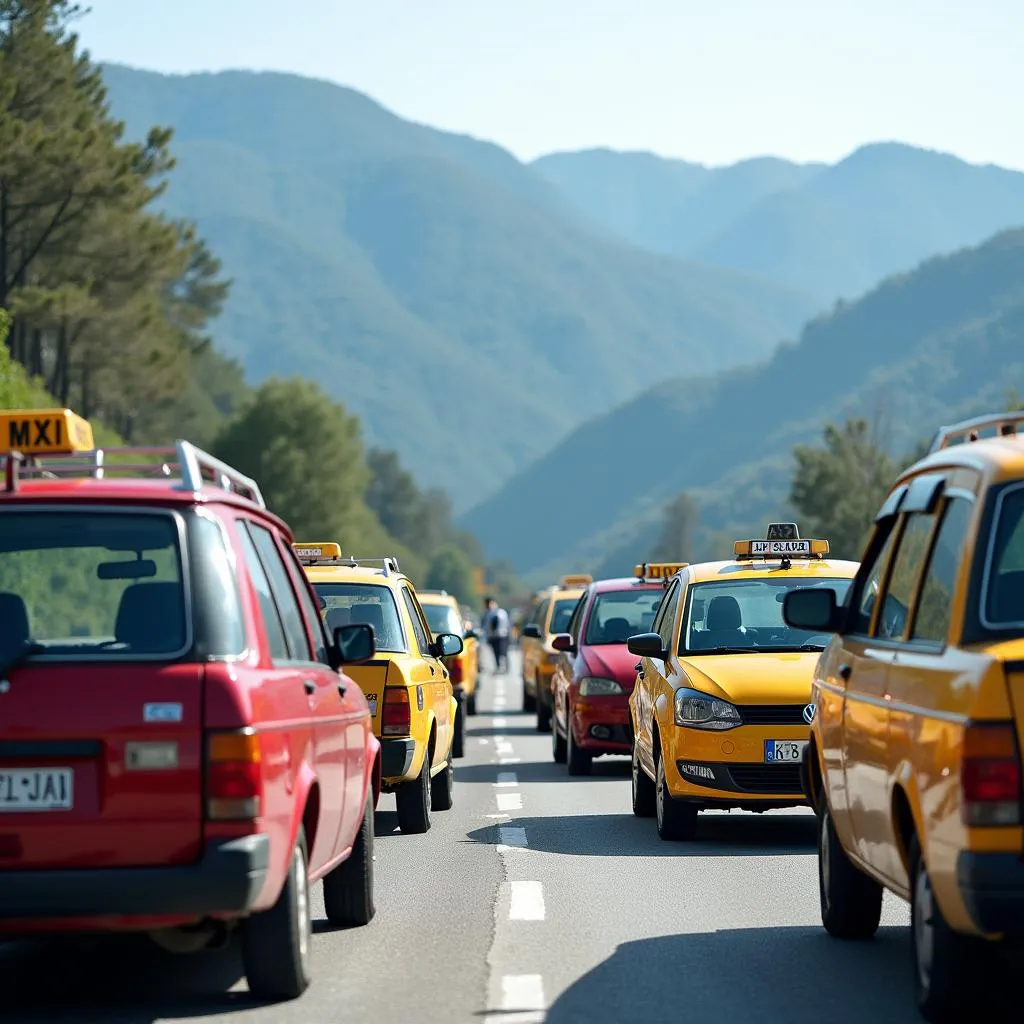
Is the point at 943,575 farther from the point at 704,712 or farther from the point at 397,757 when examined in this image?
the point at 397,757

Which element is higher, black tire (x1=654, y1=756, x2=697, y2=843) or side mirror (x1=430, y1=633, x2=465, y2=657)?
side mirror (x1=430, y1=633, x2=465, y2=657)

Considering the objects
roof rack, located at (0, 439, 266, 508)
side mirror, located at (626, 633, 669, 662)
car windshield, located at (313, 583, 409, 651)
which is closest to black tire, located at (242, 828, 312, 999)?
roof rack, located at (0, 439, 266, 508)

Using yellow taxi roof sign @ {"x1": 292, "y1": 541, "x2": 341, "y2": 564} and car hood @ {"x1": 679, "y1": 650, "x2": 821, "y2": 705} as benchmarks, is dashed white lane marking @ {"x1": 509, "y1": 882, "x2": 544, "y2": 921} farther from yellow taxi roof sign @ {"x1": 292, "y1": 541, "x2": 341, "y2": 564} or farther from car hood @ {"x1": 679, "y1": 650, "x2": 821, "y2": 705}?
yellow taxi roof sign @ {"x1": 292, "y1": 541, "x2": 341, "y2": 564}

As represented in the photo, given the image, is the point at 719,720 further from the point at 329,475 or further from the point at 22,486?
the point at 329,475

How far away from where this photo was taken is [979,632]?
618 cm

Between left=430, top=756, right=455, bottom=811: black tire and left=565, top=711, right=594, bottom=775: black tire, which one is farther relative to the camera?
left=565, top=711, right=594, bottom=775: black tire

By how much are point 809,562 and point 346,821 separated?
23.7 ft

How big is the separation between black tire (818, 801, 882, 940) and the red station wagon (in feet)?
7.71

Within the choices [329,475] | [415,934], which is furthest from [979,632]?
[329,475]

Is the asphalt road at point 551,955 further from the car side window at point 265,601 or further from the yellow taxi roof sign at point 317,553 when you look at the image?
the yellow taxi roof sign at point 317,553

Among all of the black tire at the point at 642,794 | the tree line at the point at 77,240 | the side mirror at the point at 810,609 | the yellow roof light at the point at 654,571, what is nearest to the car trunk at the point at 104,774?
the side mirror at the point at 810,609

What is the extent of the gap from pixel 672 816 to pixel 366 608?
2562 millimetres

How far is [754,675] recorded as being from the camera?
13.2m

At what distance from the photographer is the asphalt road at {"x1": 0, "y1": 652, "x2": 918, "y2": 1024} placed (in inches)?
286
